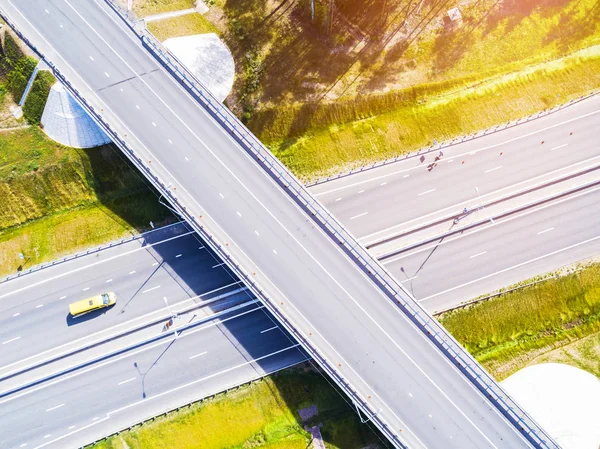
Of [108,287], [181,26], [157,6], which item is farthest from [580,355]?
[157,6]

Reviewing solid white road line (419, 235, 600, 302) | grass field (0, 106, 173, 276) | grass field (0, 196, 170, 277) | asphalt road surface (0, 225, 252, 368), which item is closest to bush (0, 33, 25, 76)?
grass field (0, 106, 173, 276)

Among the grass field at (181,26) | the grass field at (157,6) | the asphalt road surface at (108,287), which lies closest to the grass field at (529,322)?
the asphalt road surface at (108,287)

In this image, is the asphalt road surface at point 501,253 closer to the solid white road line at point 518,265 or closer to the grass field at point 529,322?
the solid white road line at point 518,265

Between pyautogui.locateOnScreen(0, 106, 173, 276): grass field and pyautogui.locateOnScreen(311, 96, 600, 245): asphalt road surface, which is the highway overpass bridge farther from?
pyautogui.locateOnScreen(311, 96, 600, 245): asphalt road surface

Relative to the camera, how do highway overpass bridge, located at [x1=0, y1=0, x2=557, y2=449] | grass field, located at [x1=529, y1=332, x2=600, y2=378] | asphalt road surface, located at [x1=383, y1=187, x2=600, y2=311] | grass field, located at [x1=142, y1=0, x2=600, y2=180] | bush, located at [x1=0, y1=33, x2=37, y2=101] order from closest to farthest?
highway overpass bridge, located at [x1=0, y1=0, x2=557, y2=449] < grass field, located at [x1=529, y1=332, x2=600, y2=378] < asphalt road surface, located at [x1=383, y1=187, x2=600, y2=311] < bush, located at [x1=0, y1=33, x2=37, y2=101] < grass field, located at [x1=142, y1=0, x2=600, y2=180]

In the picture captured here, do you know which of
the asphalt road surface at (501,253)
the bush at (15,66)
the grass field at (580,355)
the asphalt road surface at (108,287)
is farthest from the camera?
the bush at (15,66)

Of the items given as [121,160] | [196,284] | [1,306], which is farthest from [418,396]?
[1,306]

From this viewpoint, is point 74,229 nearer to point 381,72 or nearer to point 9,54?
point 9,54
